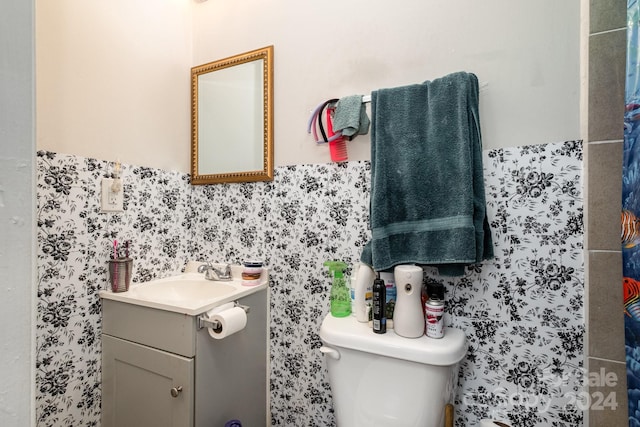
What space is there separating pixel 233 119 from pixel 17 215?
1.15 meters

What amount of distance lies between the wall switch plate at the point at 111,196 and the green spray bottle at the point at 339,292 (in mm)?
869

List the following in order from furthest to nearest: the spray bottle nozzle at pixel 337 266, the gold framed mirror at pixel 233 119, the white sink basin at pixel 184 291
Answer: the gold framed mirror at pixel 233 119, the spray bottle nozzle at pixel 337 266, the white sink basin at pixel 184 291

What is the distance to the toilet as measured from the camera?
81 cm

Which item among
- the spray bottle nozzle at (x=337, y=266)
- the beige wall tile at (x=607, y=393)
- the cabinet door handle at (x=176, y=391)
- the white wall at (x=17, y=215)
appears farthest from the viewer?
the spray bottle nozzle at (x=337, y=266)

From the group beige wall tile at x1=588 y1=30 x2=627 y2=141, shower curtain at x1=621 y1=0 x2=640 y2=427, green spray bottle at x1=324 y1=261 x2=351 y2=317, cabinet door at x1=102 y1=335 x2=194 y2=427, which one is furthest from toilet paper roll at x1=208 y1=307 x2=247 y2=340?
beige wall tile at x1=588 y1=30 x2=627 y2=141

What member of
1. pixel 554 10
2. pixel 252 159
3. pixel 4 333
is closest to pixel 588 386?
pixel 554 10

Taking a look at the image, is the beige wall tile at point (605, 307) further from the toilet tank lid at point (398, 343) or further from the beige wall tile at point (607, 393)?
the toilet tank lid at point (398, 343)

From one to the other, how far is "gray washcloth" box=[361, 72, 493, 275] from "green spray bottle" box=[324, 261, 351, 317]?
0.14 metres

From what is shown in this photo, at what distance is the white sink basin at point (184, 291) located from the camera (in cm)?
100

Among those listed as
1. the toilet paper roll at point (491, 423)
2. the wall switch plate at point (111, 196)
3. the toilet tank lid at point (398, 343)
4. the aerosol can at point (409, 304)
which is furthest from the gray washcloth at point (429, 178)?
the wall switch plate at point (111, 196)

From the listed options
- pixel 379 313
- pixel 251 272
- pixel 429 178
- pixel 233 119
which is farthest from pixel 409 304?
pixel 233 119

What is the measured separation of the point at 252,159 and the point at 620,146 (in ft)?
4.11

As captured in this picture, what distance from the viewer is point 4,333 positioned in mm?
290

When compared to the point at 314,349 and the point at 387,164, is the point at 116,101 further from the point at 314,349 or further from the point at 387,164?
the point at 314,349
